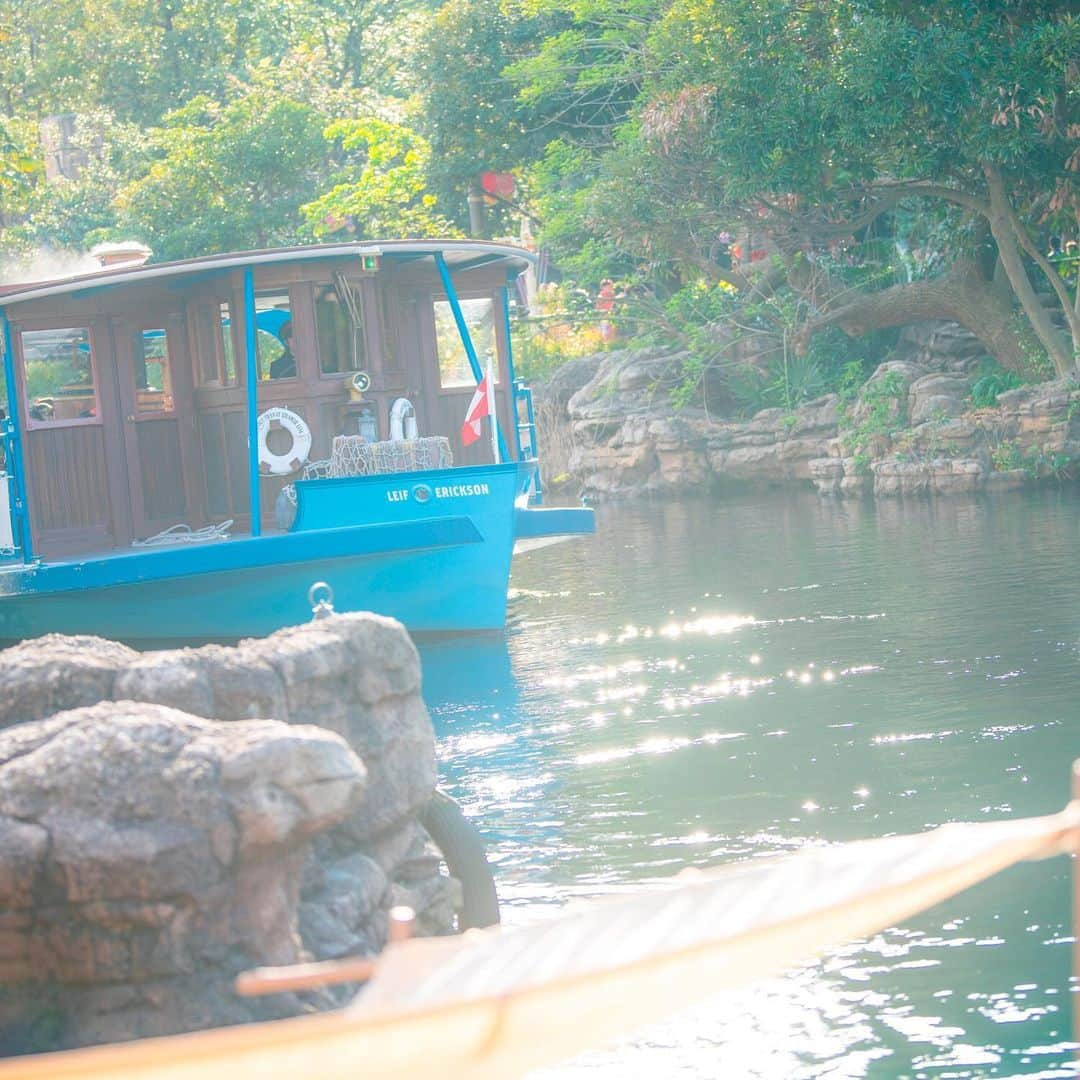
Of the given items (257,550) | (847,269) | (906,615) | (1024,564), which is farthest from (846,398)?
(257,550)

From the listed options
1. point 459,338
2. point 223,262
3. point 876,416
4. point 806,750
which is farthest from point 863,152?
point 806,750

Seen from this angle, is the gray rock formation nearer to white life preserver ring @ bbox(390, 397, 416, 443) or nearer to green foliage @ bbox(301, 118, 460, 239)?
white life preserver ring @ bbox(390, 397, 416, 443)

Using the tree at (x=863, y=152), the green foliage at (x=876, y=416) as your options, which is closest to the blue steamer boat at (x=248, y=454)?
the tree at (x=863, y=152)

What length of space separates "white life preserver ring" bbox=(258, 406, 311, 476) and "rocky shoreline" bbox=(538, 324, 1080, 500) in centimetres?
1129

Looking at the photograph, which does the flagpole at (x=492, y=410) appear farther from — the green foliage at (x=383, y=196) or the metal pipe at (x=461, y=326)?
the green foliage at (x=383, y=196)

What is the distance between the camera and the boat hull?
11.3 metres

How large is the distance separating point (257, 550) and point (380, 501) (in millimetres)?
973

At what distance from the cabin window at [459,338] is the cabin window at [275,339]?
158 cm

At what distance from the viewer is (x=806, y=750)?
7.72 metres

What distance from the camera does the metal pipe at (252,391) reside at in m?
11.5

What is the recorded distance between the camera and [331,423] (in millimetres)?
12359

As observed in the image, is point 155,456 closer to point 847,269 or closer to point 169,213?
point 847,269

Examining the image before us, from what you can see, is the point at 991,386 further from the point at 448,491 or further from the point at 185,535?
the point at 185,535

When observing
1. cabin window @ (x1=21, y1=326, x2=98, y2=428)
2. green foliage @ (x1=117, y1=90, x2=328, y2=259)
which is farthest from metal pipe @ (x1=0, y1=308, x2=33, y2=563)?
green foliage @ (x1=117, y1=90, x2=328, y2=259)
